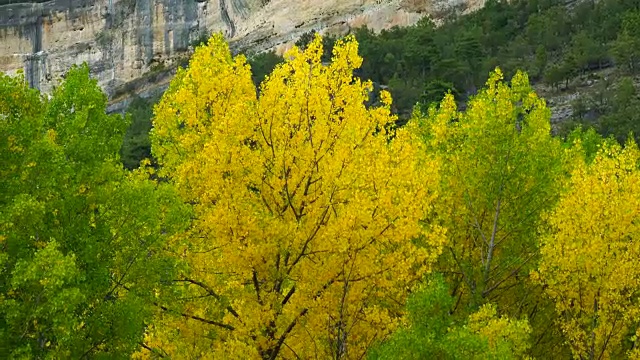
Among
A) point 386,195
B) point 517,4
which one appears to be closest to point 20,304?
point 386,195

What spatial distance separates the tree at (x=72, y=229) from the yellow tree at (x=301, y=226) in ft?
3.09

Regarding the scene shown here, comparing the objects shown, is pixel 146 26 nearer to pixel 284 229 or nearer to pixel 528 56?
pixel 528 56

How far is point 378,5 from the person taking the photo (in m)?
78.2

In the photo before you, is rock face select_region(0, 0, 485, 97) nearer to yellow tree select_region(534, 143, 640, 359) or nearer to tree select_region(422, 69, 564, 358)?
tree select_region(422, 69, 564, 358)

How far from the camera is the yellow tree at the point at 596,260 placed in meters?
11.1

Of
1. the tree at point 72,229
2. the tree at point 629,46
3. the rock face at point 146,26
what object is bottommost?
the rock face at point 146,26

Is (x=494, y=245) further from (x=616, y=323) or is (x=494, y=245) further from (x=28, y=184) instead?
(x=28, y=184)

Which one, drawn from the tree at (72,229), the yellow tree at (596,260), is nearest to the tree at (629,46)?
the yellow tree at (596,260)

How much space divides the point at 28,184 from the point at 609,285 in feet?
28.5

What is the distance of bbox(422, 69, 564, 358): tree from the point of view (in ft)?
41.7

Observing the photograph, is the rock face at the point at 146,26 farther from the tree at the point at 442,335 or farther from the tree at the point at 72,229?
the tree at the point at 72,229

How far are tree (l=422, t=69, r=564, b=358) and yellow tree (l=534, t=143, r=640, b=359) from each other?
41.3 inches

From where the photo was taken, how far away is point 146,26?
91.0 metres

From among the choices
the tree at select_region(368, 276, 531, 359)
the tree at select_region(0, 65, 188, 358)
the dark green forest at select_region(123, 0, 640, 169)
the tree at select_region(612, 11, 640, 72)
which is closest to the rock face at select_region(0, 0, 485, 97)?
the dark green forest at select_region(123, 0, 640, 169)
